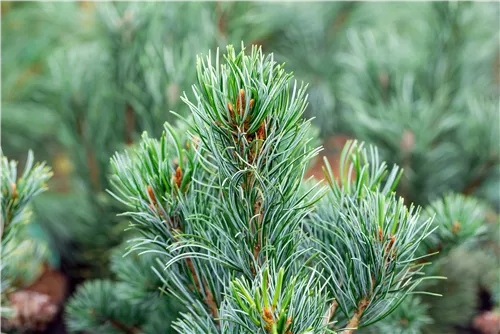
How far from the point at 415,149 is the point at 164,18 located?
288mm

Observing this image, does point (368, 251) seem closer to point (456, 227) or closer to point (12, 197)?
point (456, 227)

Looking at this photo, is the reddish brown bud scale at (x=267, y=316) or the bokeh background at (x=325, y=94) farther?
the bokeh background at (x=325, y=94)

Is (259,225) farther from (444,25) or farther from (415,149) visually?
(444,25)

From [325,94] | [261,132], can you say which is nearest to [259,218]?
[261,132]

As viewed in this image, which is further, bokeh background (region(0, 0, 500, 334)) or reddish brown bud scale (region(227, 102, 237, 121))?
bokeh background (region(0, 0, 500, 334))

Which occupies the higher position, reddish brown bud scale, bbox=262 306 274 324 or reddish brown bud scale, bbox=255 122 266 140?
reddish brown bud scale, bbox=255 122 266 140

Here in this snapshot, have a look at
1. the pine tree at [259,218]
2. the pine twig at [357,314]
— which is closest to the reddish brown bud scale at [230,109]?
the pine tree at [259,218]

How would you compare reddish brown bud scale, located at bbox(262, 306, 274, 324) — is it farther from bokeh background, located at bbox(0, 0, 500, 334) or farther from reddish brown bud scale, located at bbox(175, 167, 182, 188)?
bokeh background, located at bbox(0, 0, 500, 334)

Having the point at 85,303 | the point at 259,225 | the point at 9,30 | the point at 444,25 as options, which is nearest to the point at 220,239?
the point at 259,225

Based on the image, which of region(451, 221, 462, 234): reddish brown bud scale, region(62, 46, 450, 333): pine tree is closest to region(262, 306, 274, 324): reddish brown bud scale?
region(62, 46, 450, 333): pine tree

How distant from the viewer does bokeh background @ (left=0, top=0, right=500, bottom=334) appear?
48cm

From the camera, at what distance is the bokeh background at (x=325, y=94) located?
478 millimetres

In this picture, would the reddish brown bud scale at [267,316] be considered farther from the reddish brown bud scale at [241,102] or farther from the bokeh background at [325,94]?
the bokeh background at [325,94]

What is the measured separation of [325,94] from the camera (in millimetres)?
587
